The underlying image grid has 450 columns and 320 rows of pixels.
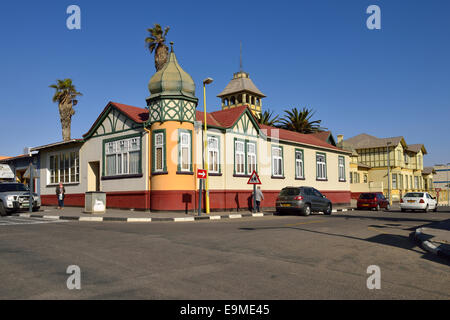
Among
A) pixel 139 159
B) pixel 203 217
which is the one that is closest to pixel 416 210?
pixel 203 217

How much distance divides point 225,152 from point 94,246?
15.7 m

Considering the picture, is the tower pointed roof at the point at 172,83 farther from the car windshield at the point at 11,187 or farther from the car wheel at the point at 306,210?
the car windshield at the point at 11,187

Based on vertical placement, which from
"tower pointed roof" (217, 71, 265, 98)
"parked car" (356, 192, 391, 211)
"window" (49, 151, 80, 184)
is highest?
"tower pointed roof" (217, 71, 265, 98)

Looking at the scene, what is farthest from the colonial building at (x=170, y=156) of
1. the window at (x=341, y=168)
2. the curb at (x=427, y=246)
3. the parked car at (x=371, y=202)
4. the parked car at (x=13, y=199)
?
the curb at (x=427, y=246)

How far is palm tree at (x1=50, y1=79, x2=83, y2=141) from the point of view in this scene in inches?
1617

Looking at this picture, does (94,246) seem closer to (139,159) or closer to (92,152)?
(139,159)

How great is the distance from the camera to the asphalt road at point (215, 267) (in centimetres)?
511

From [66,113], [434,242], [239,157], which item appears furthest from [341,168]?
[66,113]

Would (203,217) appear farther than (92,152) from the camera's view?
No

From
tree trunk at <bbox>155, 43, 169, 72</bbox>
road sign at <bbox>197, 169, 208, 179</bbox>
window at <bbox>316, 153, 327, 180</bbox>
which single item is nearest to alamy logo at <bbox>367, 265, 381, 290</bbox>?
road sign at <bbox>197, 169, 208, 179</bbox>

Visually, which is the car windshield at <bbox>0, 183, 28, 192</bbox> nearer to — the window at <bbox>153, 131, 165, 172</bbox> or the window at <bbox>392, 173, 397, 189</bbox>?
the window at <bbox>153, 131, 165, 172</bbox>

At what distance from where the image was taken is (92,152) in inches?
1019

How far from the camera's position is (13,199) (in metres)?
20.2

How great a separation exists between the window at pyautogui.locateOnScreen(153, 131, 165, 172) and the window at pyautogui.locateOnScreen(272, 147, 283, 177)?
9971 millimetres
